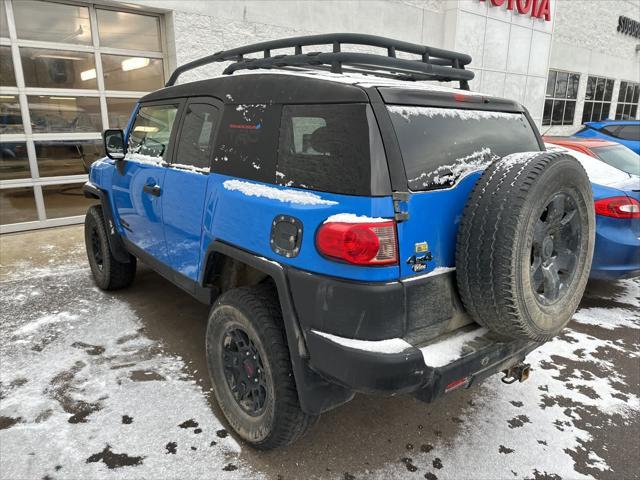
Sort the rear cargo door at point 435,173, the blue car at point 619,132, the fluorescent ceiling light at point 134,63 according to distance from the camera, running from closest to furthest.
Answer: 1. the rear cargo door at point 435,173
2. the fluorescent ceiling light at point 134,63
3. the blue car at point 619,132

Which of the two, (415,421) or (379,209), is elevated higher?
(379,209)

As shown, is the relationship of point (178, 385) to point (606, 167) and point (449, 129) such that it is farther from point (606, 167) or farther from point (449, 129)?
point (606, 167)

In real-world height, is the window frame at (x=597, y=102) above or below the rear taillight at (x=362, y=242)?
above

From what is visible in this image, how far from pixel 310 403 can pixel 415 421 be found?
955 millimetres

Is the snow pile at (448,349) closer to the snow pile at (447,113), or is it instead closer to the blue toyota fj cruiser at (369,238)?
the blue toyota fj cruiser at (369,238)

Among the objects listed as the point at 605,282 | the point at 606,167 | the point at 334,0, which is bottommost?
the point at 605,282

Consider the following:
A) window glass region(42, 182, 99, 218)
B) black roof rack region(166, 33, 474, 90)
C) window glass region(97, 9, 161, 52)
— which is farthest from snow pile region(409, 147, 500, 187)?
window glass region(97, 9, 161, 52)

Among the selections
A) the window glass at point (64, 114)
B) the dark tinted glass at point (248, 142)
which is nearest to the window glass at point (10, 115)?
the window glass at point (64, 114)

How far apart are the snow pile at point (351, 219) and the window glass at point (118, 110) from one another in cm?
666

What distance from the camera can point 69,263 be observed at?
5.39 meters

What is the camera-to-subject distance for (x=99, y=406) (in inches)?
105

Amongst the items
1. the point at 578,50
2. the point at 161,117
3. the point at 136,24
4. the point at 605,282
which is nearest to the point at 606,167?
the point at 605,282

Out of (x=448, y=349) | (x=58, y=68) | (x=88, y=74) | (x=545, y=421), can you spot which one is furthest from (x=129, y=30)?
(x=545, y=421)

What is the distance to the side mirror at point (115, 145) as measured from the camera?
360 cm
